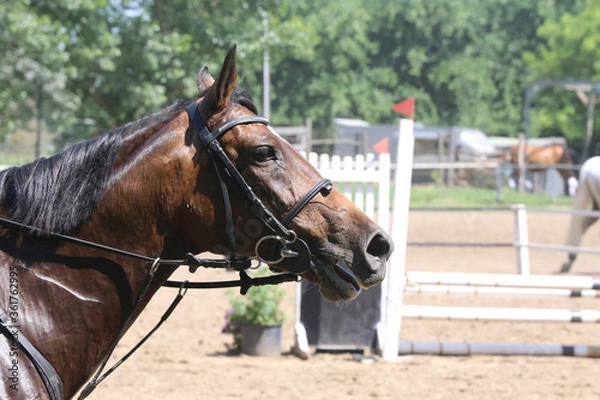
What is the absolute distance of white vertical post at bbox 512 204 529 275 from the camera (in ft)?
34.4

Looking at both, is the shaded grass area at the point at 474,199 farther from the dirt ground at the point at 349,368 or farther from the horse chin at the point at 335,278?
the horse chin at the point at 335,278

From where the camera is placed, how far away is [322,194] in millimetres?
2609

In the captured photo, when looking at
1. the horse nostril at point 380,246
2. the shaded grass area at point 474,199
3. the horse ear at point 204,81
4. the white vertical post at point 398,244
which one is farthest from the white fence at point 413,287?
the shaded grass area at point 474,199

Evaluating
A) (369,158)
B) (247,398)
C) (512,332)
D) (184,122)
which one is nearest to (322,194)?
(184,122)

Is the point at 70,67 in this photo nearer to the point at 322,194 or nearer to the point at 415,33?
the point at 322,194

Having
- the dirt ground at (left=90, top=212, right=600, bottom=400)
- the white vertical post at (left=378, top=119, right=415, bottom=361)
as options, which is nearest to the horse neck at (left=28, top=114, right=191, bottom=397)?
the dirt ground at (left=90, top=212, right=600, bottom=400)

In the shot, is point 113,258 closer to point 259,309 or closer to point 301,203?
point 301,203

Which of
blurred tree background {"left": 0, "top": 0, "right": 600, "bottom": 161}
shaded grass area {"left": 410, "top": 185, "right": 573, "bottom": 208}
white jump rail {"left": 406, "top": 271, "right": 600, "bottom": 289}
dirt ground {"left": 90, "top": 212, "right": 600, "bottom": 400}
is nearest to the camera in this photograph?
dirt ground {"left": 90, "top": 212, "right": 600, "bottom": 400}

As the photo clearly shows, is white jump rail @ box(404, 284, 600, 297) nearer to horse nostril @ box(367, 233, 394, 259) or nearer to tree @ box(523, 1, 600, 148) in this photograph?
horse nostril @ box(367, 233, 394, 259)

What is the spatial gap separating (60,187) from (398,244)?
Answer: 4.52m

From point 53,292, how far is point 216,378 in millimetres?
3766

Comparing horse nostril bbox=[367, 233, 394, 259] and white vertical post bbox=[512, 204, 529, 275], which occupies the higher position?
white vertical post bbox=[512, 204, 529, 275]

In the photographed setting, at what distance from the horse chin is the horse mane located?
791 mm

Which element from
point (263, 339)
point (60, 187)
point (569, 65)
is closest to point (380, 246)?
point (60, 187)
